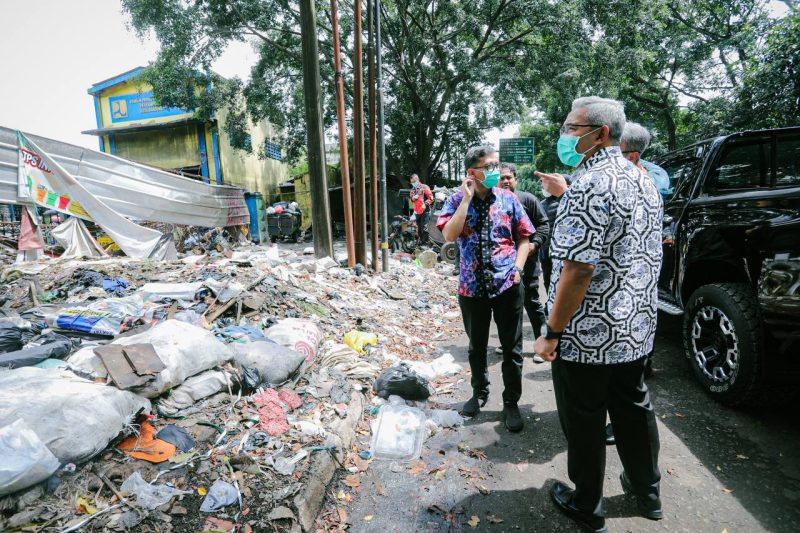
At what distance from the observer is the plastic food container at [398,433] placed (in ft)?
9.29

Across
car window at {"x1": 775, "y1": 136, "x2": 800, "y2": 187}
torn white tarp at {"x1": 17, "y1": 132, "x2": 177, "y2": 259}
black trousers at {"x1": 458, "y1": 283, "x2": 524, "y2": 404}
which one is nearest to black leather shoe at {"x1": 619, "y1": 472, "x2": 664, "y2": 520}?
black trousers at {"x1": 458, "y1": 283, "x2": 524, "y2": 404}

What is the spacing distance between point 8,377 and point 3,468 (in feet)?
2.27

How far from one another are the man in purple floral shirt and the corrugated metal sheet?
731 centimetres

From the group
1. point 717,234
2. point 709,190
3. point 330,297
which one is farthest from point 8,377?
point 709,190

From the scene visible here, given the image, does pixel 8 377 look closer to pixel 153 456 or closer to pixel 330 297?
pixel 153 456

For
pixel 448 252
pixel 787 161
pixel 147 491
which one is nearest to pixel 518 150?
pixel 448 252

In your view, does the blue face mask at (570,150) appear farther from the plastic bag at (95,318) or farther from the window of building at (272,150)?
the window of building at (272,150)

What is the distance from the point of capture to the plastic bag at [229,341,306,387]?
327 cm

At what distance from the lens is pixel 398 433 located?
301 cm

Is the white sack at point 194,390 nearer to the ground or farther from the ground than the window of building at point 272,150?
nearer to the ground

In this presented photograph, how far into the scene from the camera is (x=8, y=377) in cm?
223

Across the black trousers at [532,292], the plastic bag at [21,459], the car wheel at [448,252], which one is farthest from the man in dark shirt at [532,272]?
the car wheel at [448,252]

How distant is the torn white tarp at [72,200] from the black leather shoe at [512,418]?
7.56m

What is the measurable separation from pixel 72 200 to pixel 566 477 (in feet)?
28.2
